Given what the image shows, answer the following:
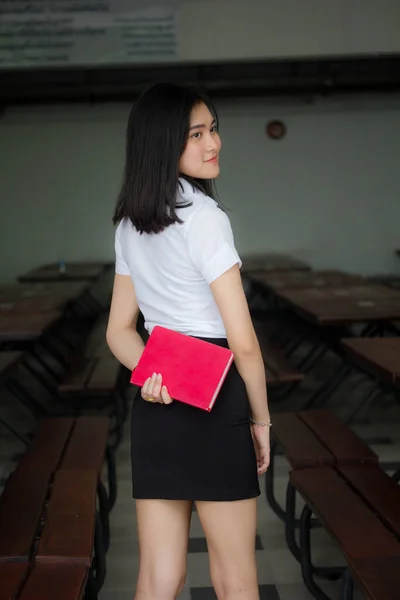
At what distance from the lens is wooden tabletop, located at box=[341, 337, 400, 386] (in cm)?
261

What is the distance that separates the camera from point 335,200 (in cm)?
803

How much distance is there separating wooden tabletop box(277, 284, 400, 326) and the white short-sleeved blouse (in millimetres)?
2418

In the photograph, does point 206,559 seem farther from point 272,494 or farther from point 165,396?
point 165,396

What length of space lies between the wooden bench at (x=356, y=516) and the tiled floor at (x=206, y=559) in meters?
0.11

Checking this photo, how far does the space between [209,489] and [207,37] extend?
660 centimetres

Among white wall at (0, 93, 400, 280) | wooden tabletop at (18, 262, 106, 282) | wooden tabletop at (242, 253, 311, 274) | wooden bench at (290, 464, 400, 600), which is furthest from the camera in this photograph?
white wall at (0, 93, 400, 280)

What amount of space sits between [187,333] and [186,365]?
3.4 inches

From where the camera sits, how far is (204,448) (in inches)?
58.7

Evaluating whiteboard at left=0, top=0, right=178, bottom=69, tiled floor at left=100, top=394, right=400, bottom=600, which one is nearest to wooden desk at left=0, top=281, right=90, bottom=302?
tiled floor at left=100, top=394, right=400, bottom=600

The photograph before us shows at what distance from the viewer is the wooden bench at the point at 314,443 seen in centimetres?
246

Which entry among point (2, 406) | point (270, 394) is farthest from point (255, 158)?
point (2, 406)

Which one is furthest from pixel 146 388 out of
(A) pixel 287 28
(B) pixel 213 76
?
(A) pixel 287 28

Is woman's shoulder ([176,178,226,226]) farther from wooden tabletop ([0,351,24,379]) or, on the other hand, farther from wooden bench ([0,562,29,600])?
wooden tabletop ([0,351,24,379])

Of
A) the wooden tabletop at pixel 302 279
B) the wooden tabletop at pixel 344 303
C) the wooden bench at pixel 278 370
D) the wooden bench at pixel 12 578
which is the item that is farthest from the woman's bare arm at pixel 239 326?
the wooden tabletop at pixel 302 279
